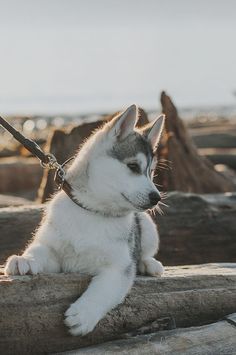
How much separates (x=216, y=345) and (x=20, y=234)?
2.94 meters

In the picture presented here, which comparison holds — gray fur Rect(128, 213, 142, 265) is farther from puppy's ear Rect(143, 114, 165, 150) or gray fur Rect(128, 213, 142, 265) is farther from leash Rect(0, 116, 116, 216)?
puppy's ear Rect(143, 114, 165, 150)

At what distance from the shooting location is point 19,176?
43.3 ft

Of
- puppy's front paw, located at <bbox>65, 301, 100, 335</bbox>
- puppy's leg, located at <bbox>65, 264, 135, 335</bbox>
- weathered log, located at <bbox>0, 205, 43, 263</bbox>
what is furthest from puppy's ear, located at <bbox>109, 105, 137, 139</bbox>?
weathered log, located at <bbox>0, 205, 43, 263</bbox>

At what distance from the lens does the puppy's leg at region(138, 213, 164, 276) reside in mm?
5445

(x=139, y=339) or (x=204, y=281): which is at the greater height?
(x=204, y=281)

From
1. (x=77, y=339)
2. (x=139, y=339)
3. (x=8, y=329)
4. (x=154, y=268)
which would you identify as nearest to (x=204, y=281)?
(x=154, y=268)

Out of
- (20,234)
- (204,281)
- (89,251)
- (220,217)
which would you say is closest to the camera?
(89,251)

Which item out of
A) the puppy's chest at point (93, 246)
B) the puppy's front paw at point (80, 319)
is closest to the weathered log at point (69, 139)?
the puppy's chest at point (93, 246)

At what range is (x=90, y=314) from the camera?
14.6ft

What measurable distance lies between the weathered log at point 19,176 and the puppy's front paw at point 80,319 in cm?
868

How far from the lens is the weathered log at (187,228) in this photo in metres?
7.16

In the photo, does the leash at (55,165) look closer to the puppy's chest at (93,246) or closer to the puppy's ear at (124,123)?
the puppy's chest at (93,246)

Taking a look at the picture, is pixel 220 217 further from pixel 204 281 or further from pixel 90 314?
pixel 90 314

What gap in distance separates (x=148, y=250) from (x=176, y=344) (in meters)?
1.25
